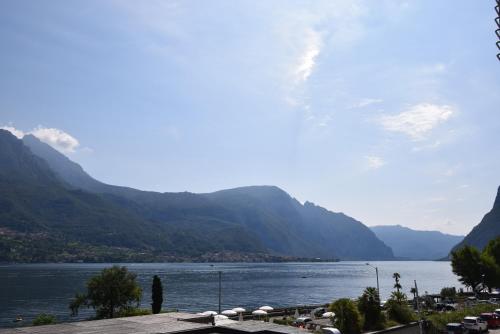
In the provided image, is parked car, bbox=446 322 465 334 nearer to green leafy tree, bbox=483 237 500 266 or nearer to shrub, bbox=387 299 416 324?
shrub, bbox=387 299 416 324

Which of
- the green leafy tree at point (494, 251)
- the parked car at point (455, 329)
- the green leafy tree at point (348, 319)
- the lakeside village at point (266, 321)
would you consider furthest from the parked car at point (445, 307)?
the green leafy tree at point (348, 319)

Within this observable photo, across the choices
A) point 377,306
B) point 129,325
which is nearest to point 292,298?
point 377,306

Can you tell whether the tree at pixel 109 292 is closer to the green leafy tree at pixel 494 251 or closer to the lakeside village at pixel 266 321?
the lakeside village at pixel 266 321

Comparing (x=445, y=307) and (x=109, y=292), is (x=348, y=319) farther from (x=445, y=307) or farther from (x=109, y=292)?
(x=445, y=307)

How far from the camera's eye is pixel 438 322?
157 ft

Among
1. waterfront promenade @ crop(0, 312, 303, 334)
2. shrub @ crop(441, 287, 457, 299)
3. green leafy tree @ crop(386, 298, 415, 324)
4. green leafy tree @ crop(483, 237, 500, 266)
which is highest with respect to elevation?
green leafy tree @ crop(483, 237, 500, 266)

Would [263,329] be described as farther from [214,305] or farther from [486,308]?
[214,305]

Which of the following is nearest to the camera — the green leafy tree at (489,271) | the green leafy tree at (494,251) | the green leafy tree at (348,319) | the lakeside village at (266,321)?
the lakeside village at (266,321)

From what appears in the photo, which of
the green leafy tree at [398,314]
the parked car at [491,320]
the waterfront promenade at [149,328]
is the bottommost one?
the parked car at [491,320]

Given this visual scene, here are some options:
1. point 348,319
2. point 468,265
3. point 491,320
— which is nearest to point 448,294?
point 468,265

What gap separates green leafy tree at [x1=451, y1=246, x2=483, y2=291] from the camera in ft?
288

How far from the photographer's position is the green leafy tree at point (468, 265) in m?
87.9

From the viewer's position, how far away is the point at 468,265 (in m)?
88.4

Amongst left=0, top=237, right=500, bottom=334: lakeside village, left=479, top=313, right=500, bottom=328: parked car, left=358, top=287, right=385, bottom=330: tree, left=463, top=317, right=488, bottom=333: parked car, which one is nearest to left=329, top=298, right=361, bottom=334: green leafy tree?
left=0, top=237, right=500, bottom=334: lakeside village
